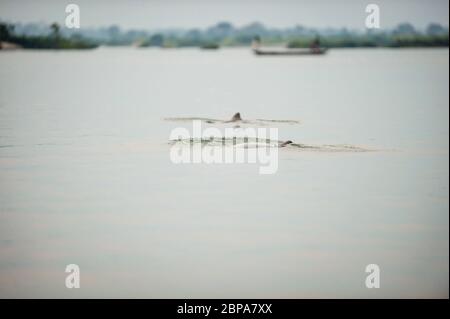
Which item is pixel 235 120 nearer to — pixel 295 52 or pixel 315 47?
pixel 315 47

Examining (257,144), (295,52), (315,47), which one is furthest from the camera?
(295,52)

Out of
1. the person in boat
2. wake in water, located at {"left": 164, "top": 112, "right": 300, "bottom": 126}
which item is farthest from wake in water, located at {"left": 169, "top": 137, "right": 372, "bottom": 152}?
the person in boat

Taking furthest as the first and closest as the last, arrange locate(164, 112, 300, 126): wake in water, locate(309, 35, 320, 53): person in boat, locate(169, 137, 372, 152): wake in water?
locate(309, 35, 320, 53): person in boat, locate(164, 112, 300, 126): wake in water, locate(169, 137, 372, 152): wake in water

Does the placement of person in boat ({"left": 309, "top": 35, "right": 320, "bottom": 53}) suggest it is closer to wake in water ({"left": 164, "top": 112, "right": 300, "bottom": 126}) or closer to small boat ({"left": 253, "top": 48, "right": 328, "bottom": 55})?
small boat ({"left": 253, "top": 48, "right": 328, "bottom": 55})

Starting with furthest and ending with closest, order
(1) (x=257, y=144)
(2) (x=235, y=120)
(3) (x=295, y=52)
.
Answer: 1. (3) (x=295, y=52)
2. (2) (x=235, y=120)
3. (1) (x=257, y=144)

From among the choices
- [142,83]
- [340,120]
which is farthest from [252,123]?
[142,83]

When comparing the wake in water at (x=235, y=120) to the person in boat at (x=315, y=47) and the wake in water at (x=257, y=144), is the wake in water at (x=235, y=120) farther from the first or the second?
the person in boat at (x=315, y=47)

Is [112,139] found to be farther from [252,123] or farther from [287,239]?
[287,239]

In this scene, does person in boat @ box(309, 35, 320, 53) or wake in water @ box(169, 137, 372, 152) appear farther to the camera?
person in boat @ box(309, 35, 320, 53)

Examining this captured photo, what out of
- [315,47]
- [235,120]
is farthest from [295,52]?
[235,120]

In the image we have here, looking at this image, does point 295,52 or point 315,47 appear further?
point 295,52

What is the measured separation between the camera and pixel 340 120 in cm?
1571

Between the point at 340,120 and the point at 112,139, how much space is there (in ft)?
18.4

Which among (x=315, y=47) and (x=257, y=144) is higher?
(x=315, y=47)
